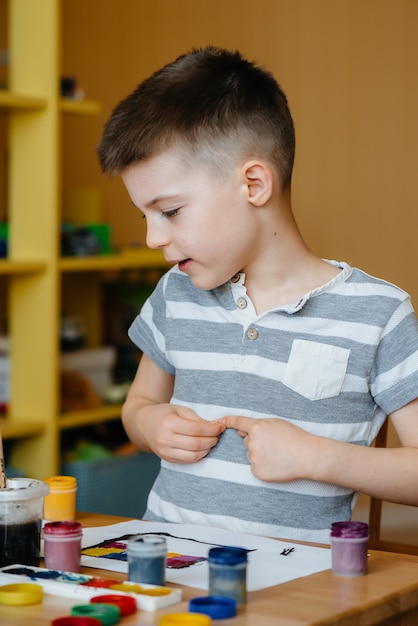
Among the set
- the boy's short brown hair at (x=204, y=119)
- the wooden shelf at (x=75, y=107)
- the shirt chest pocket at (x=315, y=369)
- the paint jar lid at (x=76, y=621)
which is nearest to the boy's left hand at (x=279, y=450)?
the shirt chest pocket at (x=315, y=369)

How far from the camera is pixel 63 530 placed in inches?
39.3

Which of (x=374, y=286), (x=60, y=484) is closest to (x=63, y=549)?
(x=60, y=484)

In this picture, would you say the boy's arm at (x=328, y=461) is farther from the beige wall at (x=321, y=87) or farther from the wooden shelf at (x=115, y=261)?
the beige wall at (x=321, y=87)

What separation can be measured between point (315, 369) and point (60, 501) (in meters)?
0.36

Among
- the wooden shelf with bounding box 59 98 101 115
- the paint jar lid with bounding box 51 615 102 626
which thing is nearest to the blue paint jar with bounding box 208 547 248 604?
the paint jar lid with bounding box 51 615 102 626

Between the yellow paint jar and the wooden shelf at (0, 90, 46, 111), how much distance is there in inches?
69.2

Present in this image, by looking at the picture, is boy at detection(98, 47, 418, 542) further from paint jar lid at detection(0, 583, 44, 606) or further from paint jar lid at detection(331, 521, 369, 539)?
paint jar lid at detection(0, 583, 44, 606)

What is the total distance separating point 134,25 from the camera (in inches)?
159

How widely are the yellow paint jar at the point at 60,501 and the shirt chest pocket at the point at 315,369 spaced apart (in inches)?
12.0

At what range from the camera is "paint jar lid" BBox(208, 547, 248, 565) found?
2.90 ft

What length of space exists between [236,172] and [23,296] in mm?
1791

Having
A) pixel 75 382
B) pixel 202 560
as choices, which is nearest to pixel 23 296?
pixel 75 382

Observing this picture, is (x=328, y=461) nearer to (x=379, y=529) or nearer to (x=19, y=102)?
(x=379, y=529)

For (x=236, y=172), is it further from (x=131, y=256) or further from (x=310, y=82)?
(x=310, y=82)
